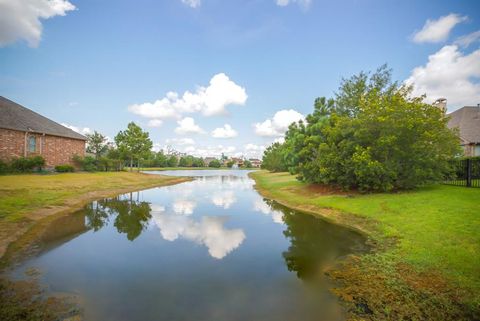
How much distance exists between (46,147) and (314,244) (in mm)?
34197

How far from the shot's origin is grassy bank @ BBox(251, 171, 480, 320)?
4.40 m

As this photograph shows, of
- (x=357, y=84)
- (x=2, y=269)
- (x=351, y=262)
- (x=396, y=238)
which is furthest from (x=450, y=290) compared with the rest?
(x=357, y=84)

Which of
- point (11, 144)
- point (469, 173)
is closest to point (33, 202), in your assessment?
point (11, 144)

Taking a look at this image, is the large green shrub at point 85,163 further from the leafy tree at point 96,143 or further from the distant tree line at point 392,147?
the distant tree line at point 392,147

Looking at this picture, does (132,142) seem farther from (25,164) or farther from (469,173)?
(469,173)

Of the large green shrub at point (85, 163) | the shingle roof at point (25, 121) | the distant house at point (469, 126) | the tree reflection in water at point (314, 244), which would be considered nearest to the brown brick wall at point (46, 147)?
the shingle roof at point (25, 121)

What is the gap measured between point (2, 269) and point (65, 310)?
123 inches

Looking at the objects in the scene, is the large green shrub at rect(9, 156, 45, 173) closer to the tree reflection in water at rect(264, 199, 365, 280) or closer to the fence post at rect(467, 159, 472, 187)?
the tree reflection in water at rect(264, 199, 365, 280)

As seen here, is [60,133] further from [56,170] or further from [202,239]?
[202,239]

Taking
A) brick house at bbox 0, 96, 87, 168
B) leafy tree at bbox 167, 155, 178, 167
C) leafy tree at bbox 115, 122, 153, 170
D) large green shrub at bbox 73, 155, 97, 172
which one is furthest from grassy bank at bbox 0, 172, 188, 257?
leafy tree at bbox 167, 155, 178, 167

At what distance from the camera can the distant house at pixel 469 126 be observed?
24.5 metres

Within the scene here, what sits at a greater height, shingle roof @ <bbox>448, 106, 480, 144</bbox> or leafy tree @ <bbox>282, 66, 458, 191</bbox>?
shingle roof @ <bbox>448, 106, 480, 144</bbox>

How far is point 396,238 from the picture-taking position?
8.30 metres

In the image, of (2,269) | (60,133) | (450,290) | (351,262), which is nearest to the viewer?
Answer: (450,290)
